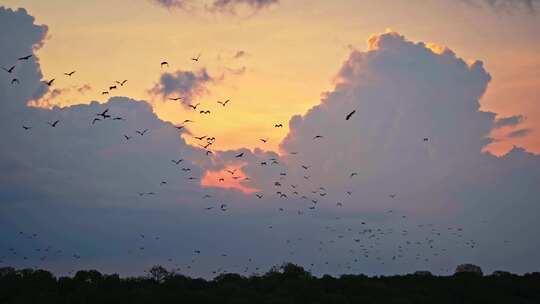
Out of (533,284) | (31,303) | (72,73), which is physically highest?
(72,73)

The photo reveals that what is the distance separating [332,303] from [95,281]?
49.3 metres

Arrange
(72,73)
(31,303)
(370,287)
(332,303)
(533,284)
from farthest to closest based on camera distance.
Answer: (533,284) → (370,287) → (332,303) → (31,303) → (72,73)

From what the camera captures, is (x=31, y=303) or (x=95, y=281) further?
(x=95, y=281)

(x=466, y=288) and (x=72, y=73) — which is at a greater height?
(x=72, y=73)

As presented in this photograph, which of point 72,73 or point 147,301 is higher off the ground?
point 72,73

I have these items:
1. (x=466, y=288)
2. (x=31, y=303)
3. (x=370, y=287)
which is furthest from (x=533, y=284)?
(x=31, y=303)

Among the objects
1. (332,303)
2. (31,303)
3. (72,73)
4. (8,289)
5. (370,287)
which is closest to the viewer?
(72,73)

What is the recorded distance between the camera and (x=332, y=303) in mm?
93375

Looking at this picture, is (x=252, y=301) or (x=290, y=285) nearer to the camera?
(x=252, y=301)

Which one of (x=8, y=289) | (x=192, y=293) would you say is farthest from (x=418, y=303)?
(x=8, y=289)

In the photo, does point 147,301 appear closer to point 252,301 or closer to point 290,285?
point 252,301

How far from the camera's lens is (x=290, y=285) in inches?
4564

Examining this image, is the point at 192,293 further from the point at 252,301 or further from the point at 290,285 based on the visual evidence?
the point at 290,285

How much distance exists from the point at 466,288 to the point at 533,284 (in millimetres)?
23115
